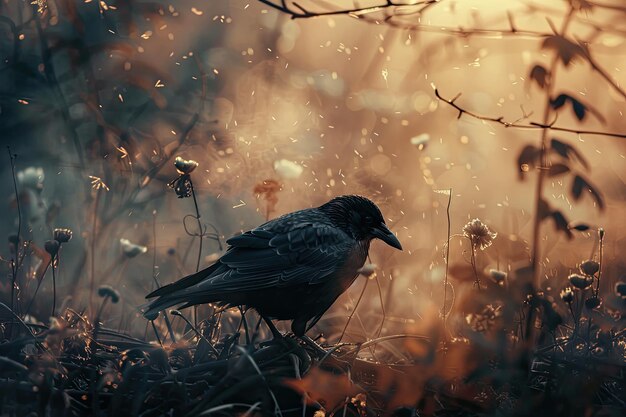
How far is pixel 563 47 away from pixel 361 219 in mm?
1650

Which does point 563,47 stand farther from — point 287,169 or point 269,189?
point 287,169

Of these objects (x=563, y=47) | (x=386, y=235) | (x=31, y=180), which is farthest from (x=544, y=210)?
(x=31, y=180)

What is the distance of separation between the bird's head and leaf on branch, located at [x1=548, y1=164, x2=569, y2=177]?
1374 mm

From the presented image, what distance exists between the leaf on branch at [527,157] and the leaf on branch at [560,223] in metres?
0.21

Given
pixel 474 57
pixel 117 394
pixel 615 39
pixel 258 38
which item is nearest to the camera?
pixel 117 394

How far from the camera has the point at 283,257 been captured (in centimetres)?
374

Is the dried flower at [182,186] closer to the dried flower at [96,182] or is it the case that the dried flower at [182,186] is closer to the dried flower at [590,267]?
the dried flower at [96,182]

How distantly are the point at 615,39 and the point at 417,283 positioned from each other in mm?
1840

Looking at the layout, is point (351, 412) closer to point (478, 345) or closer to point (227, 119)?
point (478, 345)

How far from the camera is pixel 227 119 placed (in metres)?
5.33

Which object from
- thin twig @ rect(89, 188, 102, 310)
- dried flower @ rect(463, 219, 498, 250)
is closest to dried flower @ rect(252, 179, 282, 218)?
thin twig @ rect(89, 188, 102, 310)

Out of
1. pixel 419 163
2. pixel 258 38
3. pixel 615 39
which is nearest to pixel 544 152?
pixel 615 39

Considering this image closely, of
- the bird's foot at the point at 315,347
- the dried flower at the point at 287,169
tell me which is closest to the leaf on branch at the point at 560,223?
the bird's foot at the point at 315,347

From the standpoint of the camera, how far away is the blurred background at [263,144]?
13.8 ft
